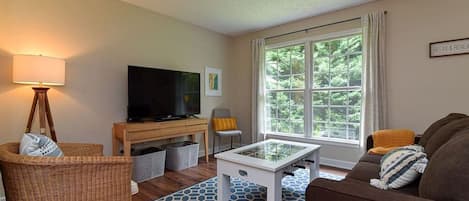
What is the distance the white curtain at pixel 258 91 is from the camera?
163 inches

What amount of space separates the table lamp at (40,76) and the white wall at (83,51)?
7.0 inches

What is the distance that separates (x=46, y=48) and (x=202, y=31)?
2.29 metres

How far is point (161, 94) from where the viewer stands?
10.6 feet

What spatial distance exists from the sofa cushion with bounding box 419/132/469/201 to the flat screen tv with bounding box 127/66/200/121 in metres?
2.87

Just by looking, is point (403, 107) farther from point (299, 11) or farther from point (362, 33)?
point (299, 11)

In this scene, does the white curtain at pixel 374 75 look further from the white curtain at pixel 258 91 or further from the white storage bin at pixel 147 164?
the white storage bin at pixel 147 164

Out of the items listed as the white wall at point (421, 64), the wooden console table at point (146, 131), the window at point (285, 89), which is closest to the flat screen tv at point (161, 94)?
the wooden console table at point (146, 131)

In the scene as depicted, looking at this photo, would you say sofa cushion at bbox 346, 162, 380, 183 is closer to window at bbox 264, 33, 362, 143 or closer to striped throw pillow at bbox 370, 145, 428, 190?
striped throw pillow at bbox 370, 145, 428, 190

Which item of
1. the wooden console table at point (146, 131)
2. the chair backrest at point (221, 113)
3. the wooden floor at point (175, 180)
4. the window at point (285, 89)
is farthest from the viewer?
the chair backrest at point (221, 113)

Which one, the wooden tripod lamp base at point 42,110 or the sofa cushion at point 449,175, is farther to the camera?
the wooden tripod lamp base at point 42,110

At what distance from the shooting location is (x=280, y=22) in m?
3.80

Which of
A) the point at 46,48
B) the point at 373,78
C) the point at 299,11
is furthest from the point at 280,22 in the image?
the point at 46,48

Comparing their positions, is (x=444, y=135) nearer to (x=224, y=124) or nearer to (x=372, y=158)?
(x=372, y=158)

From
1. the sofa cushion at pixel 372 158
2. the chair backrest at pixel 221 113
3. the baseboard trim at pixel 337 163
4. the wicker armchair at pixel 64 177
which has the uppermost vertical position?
the chair backrest at pixel 221 113
